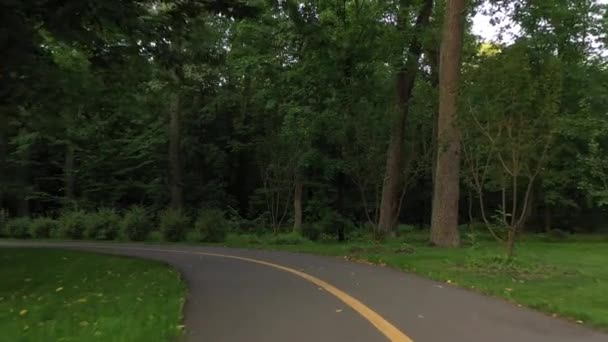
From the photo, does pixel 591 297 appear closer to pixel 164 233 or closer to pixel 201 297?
pixel 201 297

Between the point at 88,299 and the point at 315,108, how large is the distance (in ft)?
65.0

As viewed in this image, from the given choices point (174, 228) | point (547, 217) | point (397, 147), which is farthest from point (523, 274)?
point (547, 217)

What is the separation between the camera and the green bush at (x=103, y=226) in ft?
114

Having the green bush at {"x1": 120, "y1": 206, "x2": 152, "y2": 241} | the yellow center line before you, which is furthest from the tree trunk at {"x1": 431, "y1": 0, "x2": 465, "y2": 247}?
the green bush at {"x1": 120, "y1": 206, "x2": 152, "y2": 241}

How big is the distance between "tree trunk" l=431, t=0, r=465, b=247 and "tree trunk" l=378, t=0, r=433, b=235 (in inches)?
184

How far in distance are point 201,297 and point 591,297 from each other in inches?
246

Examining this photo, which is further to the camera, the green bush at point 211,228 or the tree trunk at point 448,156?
the green bush at point 211,228

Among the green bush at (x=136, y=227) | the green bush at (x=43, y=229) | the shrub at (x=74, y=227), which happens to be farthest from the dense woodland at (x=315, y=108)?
the green bush at (x=43, y=229)

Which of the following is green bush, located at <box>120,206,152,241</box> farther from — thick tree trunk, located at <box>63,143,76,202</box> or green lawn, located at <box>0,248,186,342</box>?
thick tree trunk, located at <box>63,143,76,202</box>

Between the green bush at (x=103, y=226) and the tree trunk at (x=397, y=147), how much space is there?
14.8 metres

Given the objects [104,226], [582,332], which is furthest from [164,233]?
[582,332]

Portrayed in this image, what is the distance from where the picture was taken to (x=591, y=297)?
10711 millimetres

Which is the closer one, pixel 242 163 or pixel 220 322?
pixel 220 322

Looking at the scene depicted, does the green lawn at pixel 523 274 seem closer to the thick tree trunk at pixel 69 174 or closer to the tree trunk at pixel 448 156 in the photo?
the tree trunk at pixel 448 156
